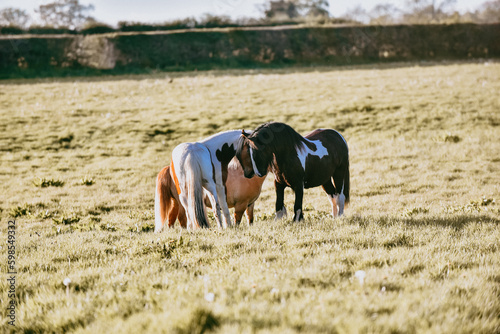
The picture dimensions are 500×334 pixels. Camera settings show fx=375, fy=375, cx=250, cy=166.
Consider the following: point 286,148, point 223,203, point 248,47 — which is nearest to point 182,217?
point 223,203

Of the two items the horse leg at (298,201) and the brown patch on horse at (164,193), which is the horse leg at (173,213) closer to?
the brown patch on horse at (164,193)

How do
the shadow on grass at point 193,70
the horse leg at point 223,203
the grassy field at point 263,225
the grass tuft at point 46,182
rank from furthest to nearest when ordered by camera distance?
the shadow on grass at point 193,70 → the grass tuft at point 46,182 → the horse leg at point 223,203 → the grassy field at point 263,225

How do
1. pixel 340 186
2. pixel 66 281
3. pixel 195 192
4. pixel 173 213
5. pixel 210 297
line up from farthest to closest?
pixel 340 186
pixel 173 213
pixel 195 192
pixel 66 281
pixel 210 297

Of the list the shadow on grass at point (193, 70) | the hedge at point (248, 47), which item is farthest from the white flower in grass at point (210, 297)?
the hedge at point (248, 47)

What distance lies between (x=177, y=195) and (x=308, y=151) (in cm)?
254

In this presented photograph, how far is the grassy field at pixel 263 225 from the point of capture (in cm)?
348

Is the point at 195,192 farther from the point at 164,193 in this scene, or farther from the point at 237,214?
the point at 237,214

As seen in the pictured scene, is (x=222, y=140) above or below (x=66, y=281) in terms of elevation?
above

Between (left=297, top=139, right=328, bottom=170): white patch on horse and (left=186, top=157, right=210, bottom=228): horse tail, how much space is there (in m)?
1.77

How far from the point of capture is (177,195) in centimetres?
695

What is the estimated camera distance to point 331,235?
5.73m

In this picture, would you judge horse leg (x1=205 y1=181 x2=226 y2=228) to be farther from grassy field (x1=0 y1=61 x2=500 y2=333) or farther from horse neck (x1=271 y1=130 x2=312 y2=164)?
horse neck (x1=271 y1=130 x2=312 y2=164)

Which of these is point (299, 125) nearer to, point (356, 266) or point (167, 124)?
point (167, 124)

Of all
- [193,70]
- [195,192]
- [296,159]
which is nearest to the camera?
[195,192]
